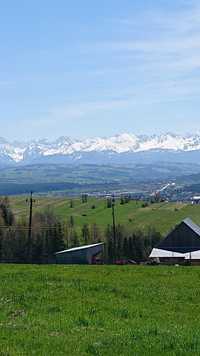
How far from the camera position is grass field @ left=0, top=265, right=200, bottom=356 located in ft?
40.5

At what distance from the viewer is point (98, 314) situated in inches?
642

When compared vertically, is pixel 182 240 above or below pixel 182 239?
below

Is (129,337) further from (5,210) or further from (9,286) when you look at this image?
(5,210)

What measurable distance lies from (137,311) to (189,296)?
3634 millimetres

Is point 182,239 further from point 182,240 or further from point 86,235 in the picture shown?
point 86,235

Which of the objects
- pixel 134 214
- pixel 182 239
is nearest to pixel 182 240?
pixel 182 239

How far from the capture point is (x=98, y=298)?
19141mm

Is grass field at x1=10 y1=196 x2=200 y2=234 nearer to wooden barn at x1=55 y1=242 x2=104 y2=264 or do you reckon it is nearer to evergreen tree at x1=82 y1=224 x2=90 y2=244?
evergreen tree at x1=82 y1=224 x2=90 y2=244

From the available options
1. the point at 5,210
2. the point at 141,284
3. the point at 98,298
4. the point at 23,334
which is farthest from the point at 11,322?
the point at 5,210

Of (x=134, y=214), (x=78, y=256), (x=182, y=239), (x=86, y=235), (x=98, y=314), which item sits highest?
(x=98, y=314)

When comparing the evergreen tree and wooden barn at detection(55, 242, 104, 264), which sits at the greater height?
wooden barn at detection(55, 242, 104, 264)

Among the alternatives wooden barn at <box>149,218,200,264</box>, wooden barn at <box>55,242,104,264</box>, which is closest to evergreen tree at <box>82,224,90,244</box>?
wooden barn at <box>149,218,200,264</box>

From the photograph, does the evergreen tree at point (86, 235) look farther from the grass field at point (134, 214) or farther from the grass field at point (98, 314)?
the grass field at point (98, 314)

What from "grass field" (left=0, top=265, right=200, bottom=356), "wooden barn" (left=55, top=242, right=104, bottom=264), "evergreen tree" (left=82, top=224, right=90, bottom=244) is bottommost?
"evergreen tree" (left=82, top=224, right=90, bottom=244)
